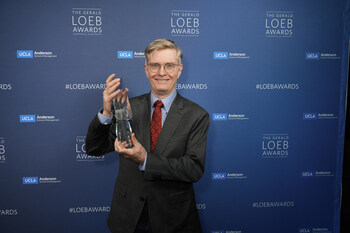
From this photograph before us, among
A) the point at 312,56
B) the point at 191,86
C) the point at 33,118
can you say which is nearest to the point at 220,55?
the point at 191,86

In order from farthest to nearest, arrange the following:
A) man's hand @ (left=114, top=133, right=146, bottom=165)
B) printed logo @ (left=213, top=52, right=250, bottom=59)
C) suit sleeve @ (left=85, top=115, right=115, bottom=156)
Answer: printed logo @ (left=213, top=52, right=250, bottom=59), suit sleeve @ (left=85, top=115, right=115, bottom=156), man's hand @ (left=114, top=133, right=146, bottom=165)

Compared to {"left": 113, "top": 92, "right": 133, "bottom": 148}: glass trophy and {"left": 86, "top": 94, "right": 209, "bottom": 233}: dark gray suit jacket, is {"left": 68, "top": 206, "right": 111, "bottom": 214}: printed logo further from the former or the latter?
{"left": 113, "top": 92, "right": 133, "bottom": 148}: glass trophy

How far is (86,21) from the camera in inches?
91.9

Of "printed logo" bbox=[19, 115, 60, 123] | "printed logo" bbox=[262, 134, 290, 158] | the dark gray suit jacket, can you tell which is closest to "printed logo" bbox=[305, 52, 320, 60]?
"printed logo" bbox=[262, 134, 290, 158]

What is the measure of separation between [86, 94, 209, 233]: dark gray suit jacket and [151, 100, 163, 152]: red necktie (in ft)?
0.15

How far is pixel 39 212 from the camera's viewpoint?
8.14ft

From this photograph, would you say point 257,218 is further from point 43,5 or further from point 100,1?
point 43,5

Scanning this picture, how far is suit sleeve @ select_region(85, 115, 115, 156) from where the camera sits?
1.44 meters

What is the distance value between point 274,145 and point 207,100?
2.97 feet

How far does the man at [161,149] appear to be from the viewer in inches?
58.4

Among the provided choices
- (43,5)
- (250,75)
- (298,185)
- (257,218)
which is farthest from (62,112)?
(298,185)

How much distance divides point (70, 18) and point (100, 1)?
0.35 meters

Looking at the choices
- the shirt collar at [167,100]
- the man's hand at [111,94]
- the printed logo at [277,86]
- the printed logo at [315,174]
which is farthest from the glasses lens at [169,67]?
the printed logo at [315,174]

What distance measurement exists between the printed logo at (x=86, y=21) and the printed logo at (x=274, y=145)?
2126mm
